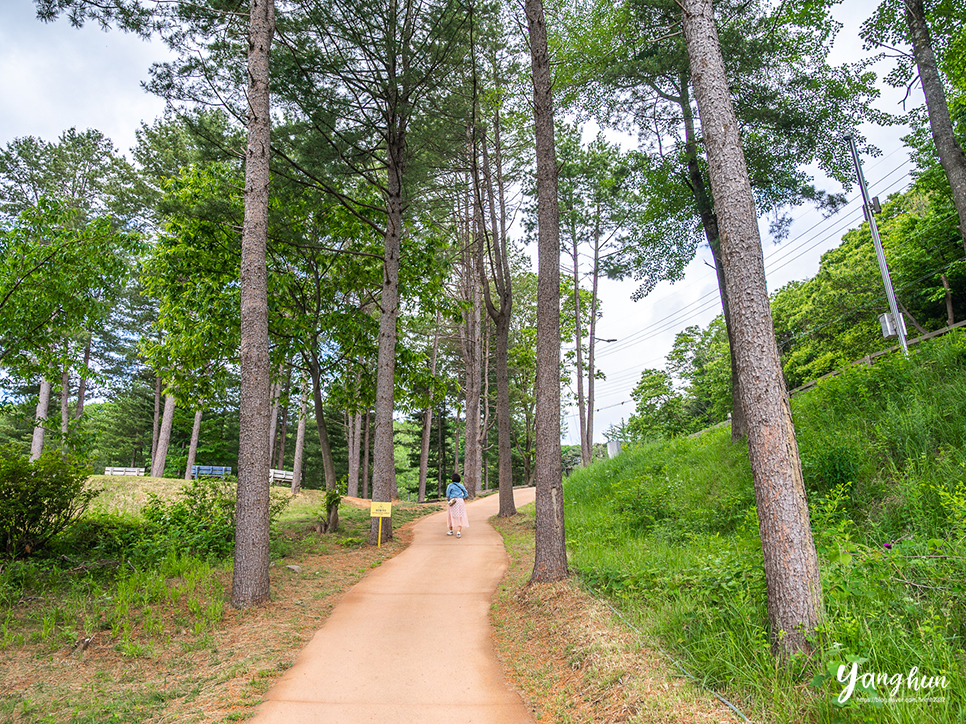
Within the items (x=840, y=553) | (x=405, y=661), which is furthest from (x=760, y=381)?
(x=405, y=661)

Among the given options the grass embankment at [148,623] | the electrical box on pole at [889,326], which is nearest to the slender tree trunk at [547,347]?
the grass embankment at [148,623]

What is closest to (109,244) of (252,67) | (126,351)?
(252,67)

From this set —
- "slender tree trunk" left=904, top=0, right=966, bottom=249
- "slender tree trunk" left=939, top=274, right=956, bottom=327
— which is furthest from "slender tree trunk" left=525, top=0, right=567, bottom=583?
"slender tree trunk" left=939, top=274, right=956, bottom=327

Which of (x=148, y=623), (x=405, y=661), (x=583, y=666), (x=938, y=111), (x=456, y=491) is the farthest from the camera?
(x=456, y=491)

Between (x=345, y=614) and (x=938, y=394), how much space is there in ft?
27.2

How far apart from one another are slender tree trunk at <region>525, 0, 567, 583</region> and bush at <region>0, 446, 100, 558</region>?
6463 mm

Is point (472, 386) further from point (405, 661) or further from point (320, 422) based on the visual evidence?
point (405, 661)

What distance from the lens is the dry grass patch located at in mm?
3053

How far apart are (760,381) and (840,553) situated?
147 cm

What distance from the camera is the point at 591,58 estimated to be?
873 cm

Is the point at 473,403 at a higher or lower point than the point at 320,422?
higher

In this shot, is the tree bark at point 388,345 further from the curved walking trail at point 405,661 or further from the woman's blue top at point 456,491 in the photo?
the curved walking trail at point 405,661

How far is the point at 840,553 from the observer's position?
12.3ft

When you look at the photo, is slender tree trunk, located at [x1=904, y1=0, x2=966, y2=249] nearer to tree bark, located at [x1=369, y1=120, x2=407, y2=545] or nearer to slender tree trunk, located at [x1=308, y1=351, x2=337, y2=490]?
tree bark, located at [x1=369, y1=120, x2=407, y2=545]
